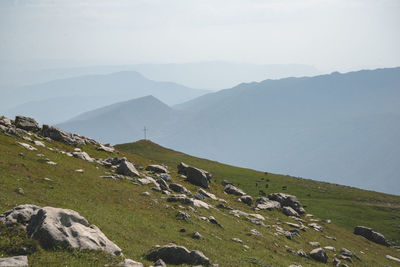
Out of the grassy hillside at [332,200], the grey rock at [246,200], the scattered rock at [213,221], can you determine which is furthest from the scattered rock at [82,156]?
the grassy hillside at [332,200]

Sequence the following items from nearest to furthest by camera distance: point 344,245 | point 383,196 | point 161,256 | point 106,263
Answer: point 106,263, point 161,256, point 344,245, point 383,196

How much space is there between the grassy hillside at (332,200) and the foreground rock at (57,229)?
63.7 m

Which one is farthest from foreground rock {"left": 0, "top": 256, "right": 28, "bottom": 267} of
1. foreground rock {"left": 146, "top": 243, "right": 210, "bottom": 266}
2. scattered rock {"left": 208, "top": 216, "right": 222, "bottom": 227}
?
scattered rock {"left": 208, "top": 216, "right": 222, "bottom": 227}

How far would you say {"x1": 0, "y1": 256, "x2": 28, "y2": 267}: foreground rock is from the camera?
48.7 feet

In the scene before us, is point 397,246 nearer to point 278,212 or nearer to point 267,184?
point 278,212

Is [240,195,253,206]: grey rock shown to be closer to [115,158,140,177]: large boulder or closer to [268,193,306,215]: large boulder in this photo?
[268,193,306,215]: large boulder

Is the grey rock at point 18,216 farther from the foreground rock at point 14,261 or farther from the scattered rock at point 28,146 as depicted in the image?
the scattered rock at point 28,146

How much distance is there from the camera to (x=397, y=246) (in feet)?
203

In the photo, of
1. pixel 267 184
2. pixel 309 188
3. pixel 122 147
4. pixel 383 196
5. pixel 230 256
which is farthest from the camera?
pixel 122 147

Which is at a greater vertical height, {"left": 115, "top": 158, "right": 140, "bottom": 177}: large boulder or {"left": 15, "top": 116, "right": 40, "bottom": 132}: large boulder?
{"left": 15, "top": 116, "right": 40, "bottom": 132}: large boulder

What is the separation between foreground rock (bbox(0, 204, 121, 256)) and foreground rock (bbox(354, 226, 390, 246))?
60047 mm

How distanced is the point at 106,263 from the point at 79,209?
452 inches

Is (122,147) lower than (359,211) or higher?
higher

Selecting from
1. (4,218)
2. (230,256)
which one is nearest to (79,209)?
(4,218)
